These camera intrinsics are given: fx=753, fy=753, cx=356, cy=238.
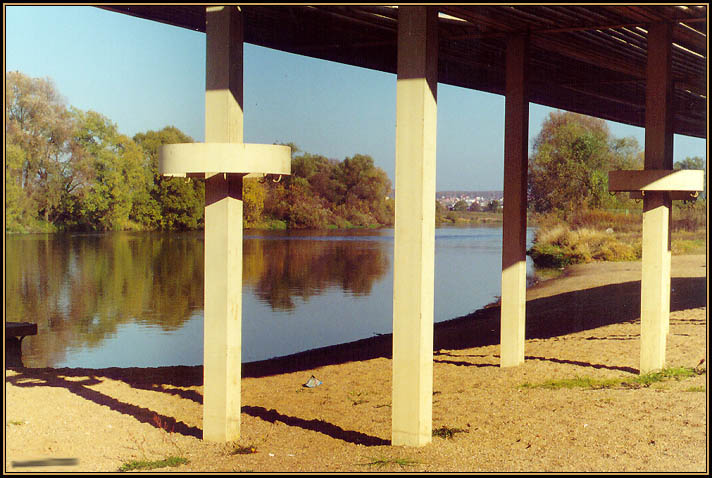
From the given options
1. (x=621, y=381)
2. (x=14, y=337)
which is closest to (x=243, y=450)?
(x=621, y=381)

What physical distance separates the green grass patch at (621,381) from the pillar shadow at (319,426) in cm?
270

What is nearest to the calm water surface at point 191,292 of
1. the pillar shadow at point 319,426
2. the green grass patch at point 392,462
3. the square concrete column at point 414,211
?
the pillar shadow at point 319,426

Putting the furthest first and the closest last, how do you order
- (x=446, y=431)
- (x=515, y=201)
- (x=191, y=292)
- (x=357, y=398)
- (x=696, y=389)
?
(x=191, y=292) → (x=515, y=201) → (x=357, y=398) → (x=696, y=389) → (x=446, y=431)

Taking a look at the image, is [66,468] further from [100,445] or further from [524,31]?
[524,31]

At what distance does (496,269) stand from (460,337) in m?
28.8

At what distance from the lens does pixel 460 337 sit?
15.7 m

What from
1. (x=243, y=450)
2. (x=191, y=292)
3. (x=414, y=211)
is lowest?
(x=191, y=292)

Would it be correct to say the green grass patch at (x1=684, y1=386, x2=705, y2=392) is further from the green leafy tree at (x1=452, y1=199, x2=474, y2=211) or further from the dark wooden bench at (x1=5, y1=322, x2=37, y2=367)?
the green leafy tree at (x1=452, y1=199, x2=474, y2=211)

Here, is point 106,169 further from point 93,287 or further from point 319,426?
point 319,426

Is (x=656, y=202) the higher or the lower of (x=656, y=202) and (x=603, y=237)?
Answer: the higher

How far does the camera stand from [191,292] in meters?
35.4

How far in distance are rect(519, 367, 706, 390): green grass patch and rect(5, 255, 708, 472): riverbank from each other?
0.38ft

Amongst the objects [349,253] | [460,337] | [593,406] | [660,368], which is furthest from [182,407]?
[349,253]

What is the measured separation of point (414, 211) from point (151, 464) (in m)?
2.99
